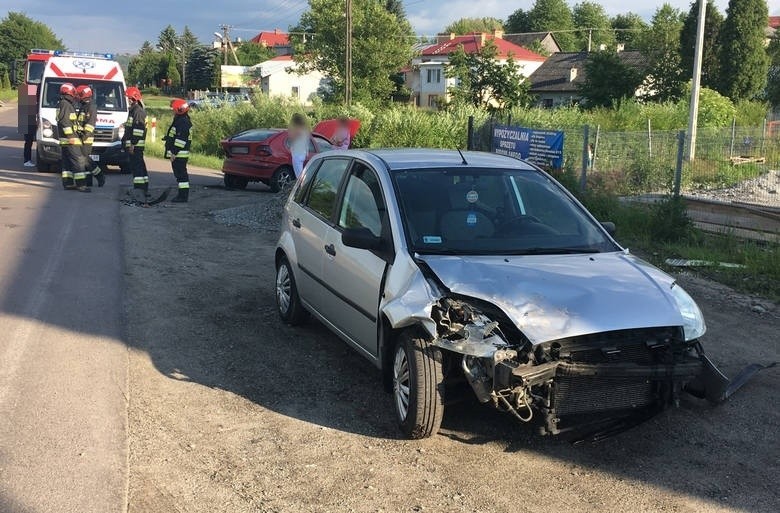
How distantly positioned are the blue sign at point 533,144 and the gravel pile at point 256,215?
4163 mm

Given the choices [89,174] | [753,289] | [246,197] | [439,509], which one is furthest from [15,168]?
[439,509]

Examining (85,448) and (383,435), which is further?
(383,435)

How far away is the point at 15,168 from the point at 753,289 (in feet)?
61.0

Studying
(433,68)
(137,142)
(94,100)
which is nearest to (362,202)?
(137,142)

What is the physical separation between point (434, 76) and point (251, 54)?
51.9 metres

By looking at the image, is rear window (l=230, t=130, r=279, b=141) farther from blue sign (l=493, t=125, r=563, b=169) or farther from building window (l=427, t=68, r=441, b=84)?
building window (l=427, t=68, r=441, b=84)

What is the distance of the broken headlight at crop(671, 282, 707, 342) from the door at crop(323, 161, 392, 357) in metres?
1.79

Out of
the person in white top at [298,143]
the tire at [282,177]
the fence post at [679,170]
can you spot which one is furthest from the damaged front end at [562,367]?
the tire at [282,177]

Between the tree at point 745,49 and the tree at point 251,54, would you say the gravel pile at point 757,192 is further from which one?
the tree at point 251,54

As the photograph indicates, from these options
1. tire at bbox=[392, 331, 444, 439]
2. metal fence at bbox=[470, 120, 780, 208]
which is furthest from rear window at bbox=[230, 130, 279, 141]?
tire at bbox=[392, 331, 444, 439]

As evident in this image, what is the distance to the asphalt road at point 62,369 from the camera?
3893mm

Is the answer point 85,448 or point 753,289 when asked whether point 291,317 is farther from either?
point 753,289

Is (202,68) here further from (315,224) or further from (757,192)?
(315,224)

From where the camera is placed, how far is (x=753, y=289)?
335 inches
